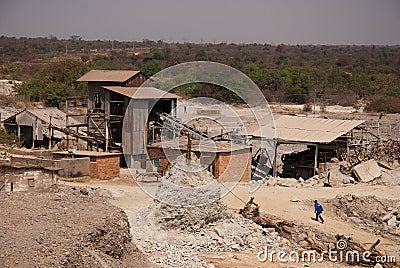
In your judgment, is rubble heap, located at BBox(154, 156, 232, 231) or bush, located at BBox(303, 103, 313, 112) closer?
rubble heap, located at BBox(154, 156, 232, 231)

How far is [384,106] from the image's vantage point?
5384 cm

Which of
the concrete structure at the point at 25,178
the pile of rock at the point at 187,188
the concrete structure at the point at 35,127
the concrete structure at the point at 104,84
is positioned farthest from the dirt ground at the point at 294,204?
the concrete structure at the point at 35,127

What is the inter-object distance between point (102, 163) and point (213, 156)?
453cm

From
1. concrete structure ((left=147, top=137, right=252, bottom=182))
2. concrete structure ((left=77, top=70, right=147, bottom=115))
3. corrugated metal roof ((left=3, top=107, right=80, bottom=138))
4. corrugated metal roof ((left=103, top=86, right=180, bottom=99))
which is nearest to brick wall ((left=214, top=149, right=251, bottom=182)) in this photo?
concrete structure ((left=147, top=137, right=252, bottom=182))

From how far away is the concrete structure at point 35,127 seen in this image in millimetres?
31000

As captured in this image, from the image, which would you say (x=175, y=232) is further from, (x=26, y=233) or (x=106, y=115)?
(x=106, y=115)

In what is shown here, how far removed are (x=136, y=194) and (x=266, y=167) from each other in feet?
26.8

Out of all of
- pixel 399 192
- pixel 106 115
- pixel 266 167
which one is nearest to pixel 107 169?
pixel 106 115

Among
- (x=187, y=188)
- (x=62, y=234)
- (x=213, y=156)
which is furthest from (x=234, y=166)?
(x=62, y=234)

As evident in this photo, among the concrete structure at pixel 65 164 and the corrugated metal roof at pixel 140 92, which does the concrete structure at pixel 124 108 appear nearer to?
the corrugated metal roof at pixel 140 92

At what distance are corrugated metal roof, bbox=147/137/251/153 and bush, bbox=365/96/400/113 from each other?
30.4 metres

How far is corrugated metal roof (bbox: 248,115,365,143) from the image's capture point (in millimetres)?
26875

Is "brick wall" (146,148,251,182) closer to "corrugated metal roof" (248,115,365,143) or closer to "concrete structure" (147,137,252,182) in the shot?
"concrete structure" (147,137,252,182)

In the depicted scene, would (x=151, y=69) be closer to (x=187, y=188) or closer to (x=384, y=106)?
(x=384, y=106)
